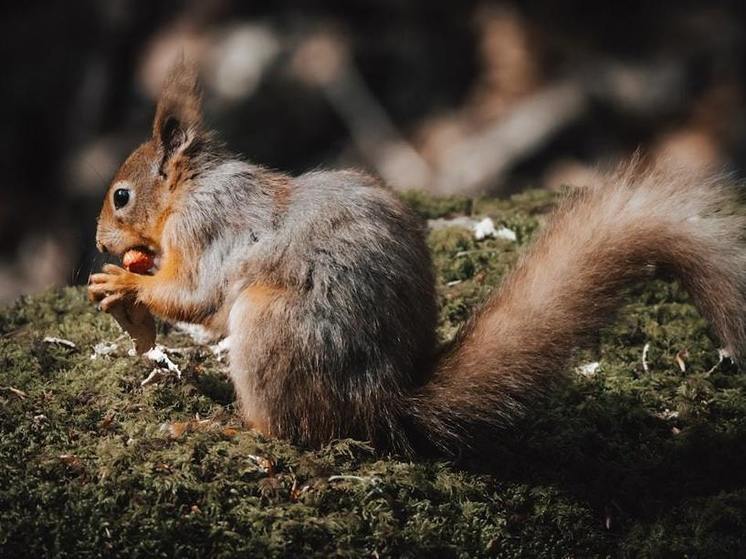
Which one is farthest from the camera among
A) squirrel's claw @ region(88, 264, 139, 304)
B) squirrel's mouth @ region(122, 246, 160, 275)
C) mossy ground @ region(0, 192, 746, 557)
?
squirrel's mouth @ region(122, 246, 160, 275)

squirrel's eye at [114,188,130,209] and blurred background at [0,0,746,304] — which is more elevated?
blurred background at [0,0,746,304]

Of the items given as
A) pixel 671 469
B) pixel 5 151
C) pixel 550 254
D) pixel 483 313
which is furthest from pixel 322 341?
pixel 5 151

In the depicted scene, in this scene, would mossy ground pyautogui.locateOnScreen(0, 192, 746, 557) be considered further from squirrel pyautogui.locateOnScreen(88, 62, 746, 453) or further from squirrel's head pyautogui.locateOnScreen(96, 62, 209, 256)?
squirrel's head pyautogui.locateOnScreen(96, 62, 209, 256)

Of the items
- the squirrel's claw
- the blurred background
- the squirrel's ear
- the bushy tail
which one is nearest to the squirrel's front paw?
the squirrel's claw

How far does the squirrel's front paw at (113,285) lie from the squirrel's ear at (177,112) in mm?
560

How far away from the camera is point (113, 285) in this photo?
3582mm

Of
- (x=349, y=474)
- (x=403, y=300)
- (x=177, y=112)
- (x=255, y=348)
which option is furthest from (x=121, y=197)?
(x=349, y=474)

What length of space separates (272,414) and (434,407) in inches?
20.2

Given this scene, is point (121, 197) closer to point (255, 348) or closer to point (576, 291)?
point (255, 348)

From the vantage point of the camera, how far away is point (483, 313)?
3.45 m

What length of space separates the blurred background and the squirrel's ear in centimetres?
406

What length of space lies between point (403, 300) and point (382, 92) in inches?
246

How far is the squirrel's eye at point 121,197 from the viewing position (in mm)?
3926

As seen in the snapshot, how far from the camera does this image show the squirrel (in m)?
3.22
